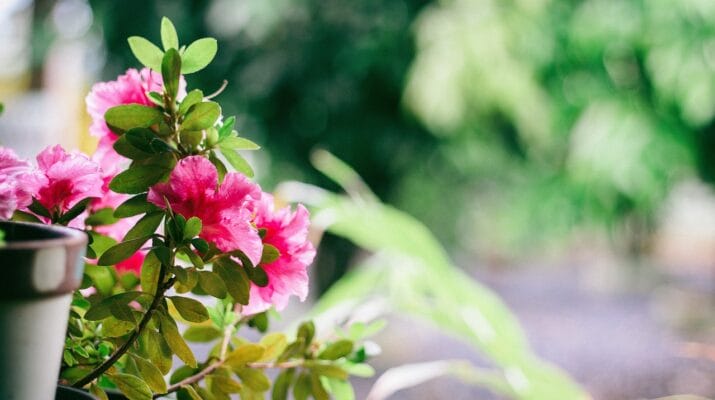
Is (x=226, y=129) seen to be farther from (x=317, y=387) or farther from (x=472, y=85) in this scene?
(x=472, y=85)

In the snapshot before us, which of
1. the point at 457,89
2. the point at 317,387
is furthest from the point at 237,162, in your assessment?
the point at 457,89

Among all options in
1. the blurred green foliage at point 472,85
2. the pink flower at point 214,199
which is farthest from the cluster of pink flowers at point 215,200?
the blurred green foliage at point 472,85

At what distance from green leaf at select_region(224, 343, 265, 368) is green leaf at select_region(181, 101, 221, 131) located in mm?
87

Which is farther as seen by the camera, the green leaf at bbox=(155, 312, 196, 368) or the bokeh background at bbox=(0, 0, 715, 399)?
the bokeh background at bbox=(0, 0, 715, 399)

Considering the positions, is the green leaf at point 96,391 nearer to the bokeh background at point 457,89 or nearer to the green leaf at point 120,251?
the green leaf at point 120,251

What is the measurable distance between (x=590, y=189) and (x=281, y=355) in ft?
9.97

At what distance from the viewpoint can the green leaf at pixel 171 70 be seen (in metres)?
0.26

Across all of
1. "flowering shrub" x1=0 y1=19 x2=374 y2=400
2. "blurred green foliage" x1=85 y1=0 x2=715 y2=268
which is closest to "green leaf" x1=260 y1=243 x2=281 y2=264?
"flowering shrub" x1=0 y1=19 x2=374 y2=400

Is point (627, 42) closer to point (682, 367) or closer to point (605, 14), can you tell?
point (605, 14)

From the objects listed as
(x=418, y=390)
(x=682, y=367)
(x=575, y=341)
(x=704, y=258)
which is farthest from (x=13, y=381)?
(x=704, y=258)

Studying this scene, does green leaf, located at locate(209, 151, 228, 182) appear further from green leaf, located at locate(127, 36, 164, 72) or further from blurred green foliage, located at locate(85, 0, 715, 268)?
blurred green foliage, located at locate(85, 0, 715, 268)

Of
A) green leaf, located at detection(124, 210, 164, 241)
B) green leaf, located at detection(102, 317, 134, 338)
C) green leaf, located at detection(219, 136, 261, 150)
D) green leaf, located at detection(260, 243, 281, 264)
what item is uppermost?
green leaf, located at detection(219, 136, 261, 150)

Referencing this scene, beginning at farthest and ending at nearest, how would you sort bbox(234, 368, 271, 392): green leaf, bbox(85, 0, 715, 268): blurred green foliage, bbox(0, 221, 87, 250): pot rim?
bbox(85, 0, 715, 268): blurred green foliage < bbox(234, 368, 271, 392): green leaf < bbox(0, 221, 87, 250): pot rim

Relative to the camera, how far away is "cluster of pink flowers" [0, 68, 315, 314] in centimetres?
25
